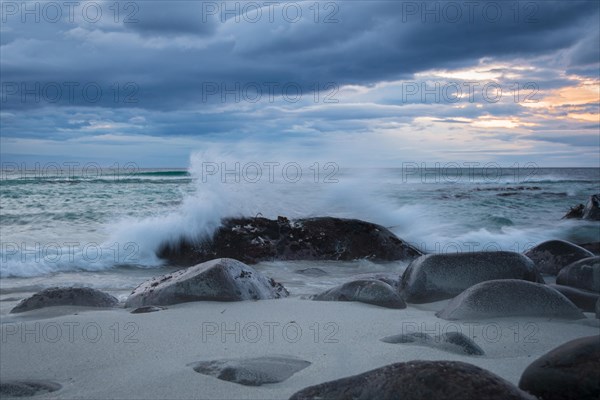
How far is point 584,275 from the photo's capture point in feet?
17.7

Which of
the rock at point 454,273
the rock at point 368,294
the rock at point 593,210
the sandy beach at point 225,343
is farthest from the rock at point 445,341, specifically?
the rock at point 593,210

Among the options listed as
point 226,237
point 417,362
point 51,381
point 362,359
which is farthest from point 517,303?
point 226,237

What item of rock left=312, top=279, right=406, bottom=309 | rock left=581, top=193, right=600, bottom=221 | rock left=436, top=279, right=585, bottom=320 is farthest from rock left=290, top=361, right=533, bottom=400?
rock left=581, top=193, right=600, bottom=221

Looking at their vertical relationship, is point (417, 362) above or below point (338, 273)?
above

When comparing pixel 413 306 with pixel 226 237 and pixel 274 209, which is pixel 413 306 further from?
pixel 274 209

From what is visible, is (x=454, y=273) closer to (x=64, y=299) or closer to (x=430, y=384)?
(x=430, y=384)

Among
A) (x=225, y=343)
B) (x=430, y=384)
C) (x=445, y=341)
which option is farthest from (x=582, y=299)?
(x=430, y=384)

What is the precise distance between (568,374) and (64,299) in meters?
4.07

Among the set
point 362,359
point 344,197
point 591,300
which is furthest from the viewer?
point 344,197

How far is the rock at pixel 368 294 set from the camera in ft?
14.7

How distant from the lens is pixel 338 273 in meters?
7.12

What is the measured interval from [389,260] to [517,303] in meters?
4.09

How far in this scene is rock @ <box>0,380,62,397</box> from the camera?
2.51 meters

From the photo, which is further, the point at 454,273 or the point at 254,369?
the point at 454,273
